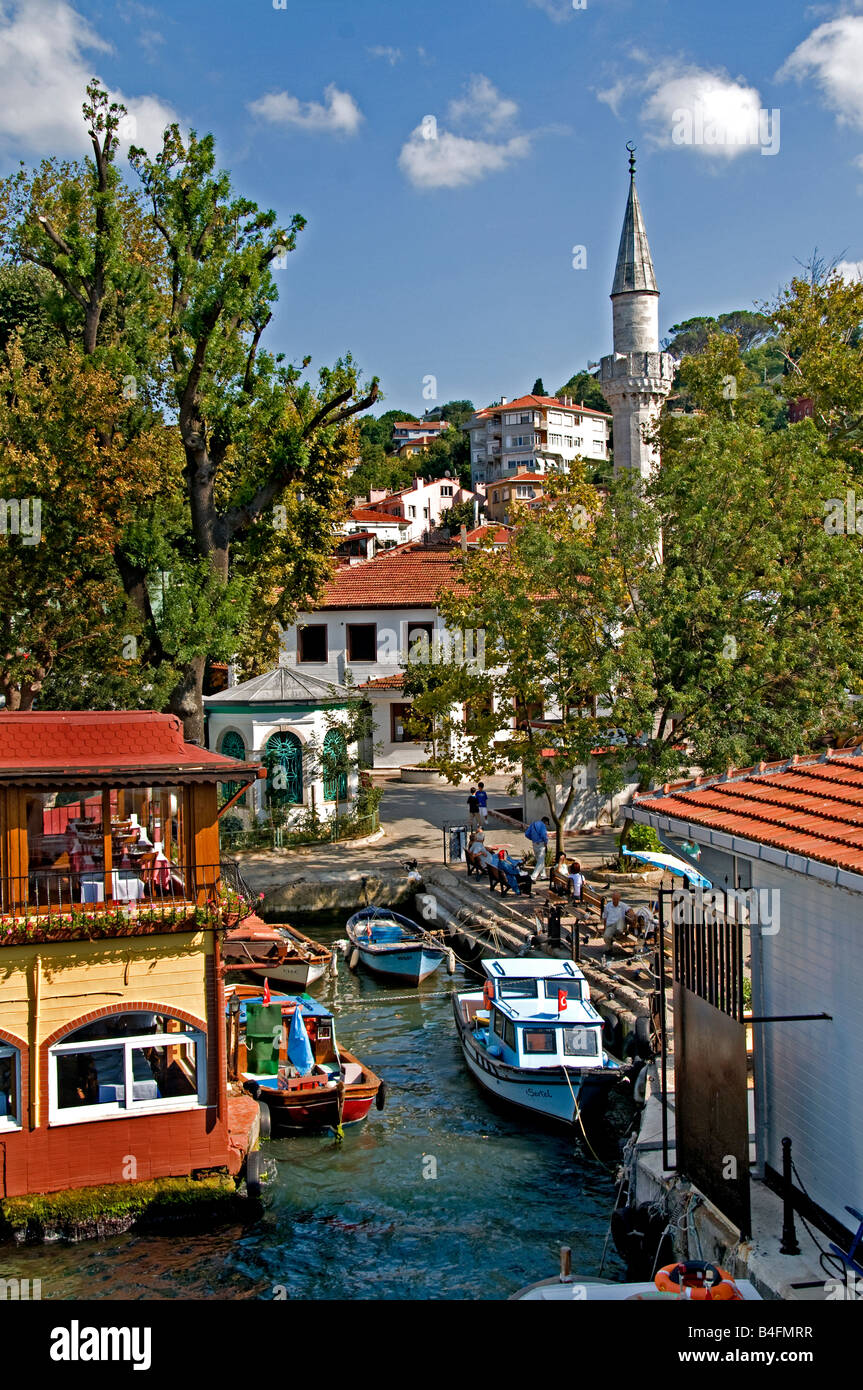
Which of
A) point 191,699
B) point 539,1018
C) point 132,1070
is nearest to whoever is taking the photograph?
point 132,1070

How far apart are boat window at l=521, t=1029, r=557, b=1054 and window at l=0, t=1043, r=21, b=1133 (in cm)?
704

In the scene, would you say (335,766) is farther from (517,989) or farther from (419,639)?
(517,989)

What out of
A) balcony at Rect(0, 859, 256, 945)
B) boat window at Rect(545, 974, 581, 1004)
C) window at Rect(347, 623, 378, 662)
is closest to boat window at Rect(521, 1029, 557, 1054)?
boat window at Rect(545, 974, 581, 1004)

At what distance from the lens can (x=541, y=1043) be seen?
1653cm

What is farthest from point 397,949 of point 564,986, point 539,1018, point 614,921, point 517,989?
point 539,1018

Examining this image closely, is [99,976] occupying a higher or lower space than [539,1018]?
higher

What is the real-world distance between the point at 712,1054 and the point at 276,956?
1344 centimetres

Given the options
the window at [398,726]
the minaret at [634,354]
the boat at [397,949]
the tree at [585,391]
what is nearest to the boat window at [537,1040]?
the boat at [397,949]

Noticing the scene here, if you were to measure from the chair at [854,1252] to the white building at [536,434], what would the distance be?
293ft

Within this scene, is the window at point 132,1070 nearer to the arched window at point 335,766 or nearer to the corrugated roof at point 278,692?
the arched window at point 335,766

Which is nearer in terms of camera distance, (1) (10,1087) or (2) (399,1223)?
(1) (10,1087)
